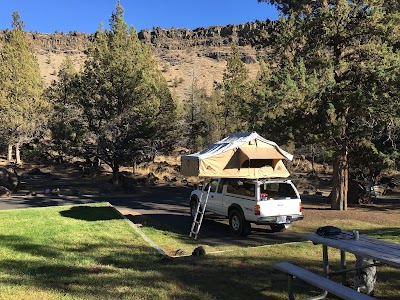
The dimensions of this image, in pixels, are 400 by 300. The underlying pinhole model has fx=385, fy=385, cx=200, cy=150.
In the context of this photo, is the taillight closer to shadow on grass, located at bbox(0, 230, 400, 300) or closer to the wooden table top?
shadow on grass, located at bbox(0, 230, 400, 300)

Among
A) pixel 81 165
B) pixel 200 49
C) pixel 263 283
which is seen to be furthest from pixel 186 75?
pixel 263 283

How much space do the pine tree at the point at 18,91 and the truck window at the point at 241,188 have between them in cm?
2836

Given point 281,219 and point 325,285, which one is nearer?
point 325,285

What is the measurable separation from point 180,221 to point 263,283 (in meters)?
7.97

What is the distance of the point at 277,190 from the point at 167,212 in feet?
20.2

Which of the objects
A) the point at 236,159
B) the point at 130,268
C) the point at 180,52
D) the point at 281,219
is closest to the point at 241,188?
the point at 236,159

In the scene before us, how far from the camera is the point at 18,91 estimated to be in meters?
34.7

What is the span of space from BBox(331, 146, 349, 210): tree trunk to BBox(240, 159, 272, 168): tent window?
15.0 ft

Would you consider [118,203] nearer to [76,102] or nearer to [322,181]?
[76,102]

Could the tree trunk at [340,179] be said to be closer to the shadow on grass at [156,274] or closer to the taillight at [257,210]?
the taillight at [257,210]


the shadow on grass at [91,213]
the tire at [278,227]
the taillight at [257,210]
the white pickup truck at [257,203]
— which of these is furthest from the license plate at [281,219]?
the shadow on grass at [91,213]

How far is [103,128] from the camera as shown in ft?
81.1

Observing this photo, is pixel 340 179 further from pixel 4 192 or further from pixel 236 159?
pixel 4 192

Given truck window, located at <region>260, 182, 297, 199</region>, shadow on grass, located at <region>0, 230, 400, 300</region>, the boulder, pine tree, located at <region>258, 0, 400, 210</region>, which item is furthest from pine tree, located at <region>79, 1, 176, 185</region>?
shadow on grass, located at <region>0, 230, 400, 300</region>
